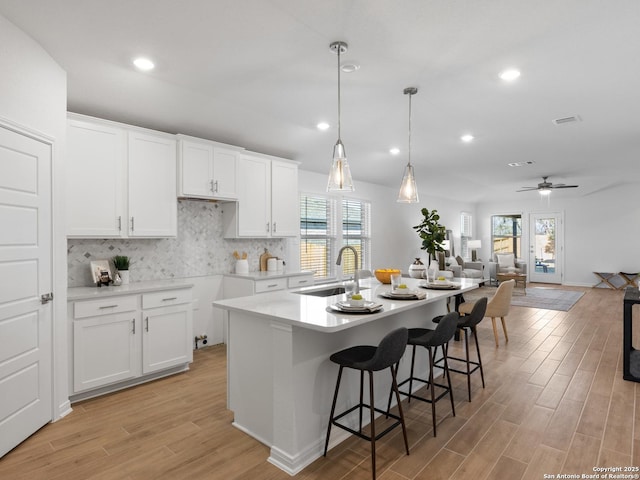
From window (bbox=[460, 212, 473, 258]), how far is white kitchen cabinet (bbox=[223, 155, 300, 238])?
7.37 m

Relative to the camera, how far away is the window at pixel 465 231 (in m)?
11.3

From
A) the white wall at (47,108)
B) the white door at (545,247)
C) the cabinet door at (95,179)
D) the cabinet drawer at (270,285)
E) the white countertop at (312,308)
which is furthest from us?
the white door at (545,247)

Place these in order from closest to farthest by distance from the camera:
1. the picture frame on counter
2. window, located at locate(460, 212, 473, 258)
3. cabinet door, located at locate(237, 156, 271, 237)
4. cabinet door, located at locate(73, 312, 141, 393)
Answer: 1. cabinet door, located at locate(73, 312, 141, 393)
2. the picture frame on counter
3. cabinet door, located at locate(237, 156, 271, 237)
4. window, located at locate(460, 212, 473, 258)

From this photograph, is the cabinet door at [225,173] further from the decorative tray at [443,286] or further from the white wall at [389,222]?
the decorative tray at [443,286]

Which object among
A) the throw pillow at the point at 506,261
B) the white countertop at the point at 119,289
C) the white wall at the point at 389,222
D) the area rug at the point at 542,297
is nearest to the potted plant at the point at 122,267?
the white countertop at the point at 119,289

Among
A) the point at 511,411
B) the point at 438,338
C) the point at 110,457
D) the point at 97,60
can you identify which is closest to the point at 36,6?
the point at 97,60

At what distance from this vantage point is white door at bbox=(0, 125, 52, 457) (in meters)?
2.39

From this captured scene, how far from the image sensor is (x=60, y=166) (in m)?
2.95

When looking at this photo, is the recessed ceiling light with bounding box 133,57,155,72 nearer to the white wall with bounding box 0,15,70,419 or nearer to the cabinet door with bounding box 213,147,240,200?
the white wall with bounding box 0,15,70,419

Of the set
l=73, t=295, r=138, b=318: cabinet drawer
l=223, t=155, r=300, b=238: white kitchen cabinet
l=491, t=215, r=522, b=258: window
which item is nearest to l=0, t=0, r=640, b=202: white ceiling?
l=223, t=155, r=300, b=238: white kitchen cabinet

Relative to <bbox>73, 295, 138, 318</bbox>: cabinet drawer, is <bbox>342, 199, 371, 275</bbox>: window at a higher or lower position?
higher

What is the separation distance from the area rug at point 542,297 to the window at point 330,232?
2.60 meters

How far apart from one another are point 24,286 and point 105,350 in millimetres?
983

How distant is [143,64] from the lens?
2.78 metres
